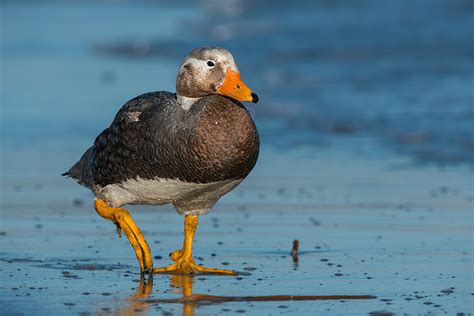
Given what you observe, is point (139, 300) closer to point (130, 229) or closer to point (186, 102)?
point (130, 229)

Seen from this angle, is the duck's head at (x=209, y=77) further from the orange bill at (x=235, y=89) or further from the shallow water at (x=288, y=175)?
the shallow water at (x=288, y=175)

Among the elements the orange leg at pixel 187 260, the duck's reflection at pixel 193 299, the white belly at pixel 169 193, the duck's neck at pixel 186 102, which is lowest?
the duck's reflection at pixel 193 299

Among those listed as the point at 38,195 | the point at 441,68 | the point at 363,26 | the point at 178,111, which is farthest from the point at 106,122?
the point at 363,26

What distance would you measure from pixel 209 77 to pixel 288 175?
375 cm

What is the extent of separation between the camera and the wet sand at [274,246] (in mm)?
6586

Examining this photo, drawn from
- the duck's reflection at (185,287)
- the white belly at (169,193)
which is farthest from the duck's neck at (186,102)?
the duck's reflection at (185,287)

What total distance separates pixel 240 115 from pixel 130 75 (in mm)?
11343

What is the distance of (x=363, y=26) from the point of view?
75.8 ft

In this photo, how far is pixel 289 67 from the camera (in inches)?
727

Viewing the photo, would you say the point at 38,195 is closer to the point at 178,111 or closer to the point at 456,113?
the point at 178,111

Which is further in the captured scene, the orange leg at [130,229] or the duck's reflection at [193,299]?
the orange leg at [130,229]

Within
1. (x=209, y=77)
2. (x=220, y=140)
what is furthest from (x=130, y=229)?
(x=209, y=77)

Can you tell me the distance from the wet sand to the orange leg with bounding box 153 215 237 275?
0.13 metres

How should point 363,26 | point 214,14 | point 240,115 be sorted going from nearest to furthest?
point 240,115
point 363,26
point 214,14
